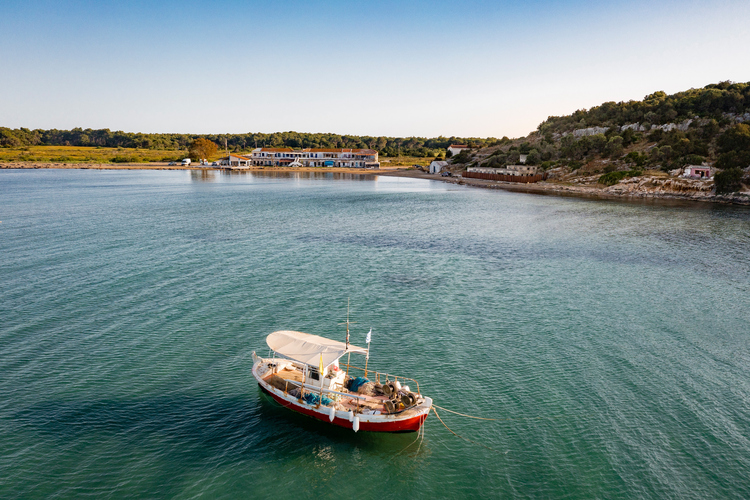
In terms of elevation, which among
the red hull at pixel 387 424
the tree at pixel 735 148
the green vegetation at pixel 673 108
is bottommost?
the red hull at pixel 387 424

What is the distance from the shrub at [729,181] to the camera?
100562 mm

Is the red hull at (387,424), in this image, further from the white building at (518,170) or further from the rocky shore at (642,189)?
the white building at (518,170)

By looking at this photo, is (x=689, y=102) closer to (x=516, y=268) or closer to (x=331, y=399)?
(x=516, y=268)

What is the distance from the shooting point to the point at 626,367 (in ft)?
91.1

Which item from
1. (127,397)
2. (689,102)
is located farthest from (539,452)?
(689,102)

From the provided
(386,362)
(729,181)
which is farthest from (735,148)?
(386,362)

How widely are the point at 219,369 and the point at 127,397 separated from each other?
4914 mm

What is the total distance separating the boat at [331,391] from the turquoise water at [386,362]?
1008mm

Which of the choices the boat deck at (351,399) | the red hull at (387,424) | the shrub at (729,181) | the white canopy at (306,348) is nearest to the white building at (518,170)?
the shrub at (729,181)

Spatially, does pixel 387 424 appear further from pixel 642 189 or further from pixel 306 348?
pixel 642 189

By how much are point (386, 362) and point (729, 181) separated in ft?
362

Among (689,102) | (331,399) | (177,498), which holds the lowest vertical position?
(177,498)

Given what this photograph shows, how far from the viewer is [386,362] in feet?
91.3

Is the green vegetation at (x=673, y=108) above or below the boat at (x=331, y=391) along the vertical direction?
above
